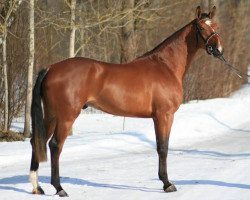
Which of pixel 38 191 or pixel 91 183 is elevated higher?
pixel 38 191

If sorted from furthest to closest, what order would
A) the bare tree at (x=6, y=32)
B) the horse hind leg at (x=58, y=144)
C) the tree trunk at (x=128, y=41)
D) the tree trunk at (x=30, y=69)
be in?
1. the tree trunk at (x=128, y=41)
2. the bare tree at (x=6, y=32)
3. the tree trunk at (x=30, y=69)
4. the horse hind leg at (x=58, y=144)

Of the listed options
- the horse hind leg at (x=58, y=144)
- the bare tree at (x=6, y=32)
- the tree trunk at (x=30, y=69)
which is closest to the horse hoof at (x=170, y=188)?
the horse hind leg at (x=58, y=144)

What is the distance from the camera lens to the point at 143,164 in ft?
24.6

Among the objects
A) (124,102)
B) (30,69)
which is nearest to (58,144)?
(124,102)

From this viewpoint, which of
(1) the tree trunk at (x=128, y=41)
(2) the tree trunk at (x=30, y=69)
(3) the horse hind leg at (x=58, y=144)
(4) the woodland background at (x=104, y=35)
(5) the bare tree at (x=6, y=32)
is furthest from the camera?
(1) the tree trunk at (x=128, y=41)

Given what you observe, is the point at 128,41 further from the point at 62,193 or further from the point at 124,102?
the point at 62,193

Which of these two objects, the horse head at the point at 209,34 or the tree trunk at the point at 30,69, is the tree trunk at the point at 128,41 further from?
the horse head at the point at 209,34

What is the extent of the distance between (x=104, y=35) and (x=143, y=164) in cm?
1044

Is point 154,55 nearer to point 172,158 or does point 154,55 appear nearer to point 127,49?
point 172,158

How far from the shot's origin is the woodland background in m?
10.9

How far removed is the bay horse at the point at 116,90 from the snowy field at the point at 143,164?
412 millimetres

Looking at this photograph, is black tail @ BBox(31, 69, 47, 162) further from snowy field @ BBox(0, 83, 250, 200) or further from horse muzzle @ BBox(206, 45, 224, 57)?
horse muzzle @ BBox(206, 45, 224, 57)

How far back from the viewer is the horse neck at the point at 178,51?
5938mm

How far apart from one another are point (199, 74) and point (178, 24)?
414cm
